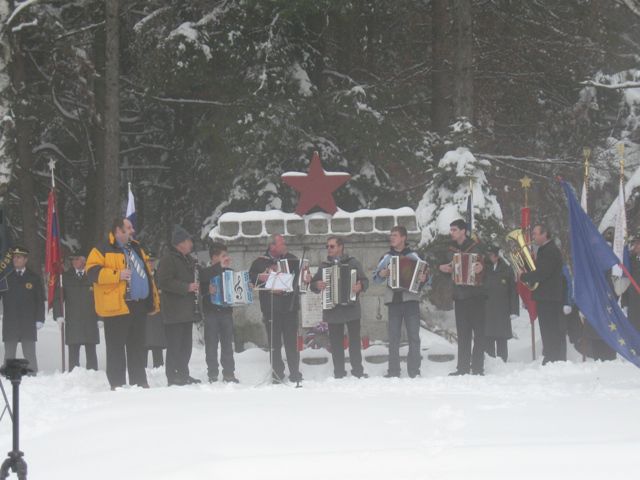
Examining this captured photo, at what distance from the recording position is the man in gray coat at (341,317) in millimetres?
13312

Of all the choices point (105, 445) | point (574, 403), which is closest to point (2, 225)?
point (105, 445)

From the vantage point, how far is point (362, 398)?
9.80 m

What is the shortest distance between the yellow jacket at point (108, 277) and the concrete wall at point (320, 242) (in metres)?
4.29

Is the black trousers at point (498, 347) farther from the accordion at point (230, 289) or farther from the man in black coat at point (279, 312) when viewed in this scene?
the accordion at point (230, 289)

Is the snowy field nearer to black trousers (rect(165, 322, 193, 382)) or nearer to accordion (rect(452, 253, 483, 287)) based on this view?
black trousers (rect(165, 322, 193, 382))

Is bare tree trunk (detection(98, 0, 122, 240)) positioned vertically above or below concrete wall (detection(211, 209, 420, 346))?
above


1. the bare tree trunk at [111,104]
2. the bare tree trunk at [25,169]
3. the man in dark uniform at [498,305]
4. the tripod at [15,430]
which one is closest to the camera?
the tripod at [15,430]

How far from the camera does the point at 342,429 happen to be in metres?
8.24

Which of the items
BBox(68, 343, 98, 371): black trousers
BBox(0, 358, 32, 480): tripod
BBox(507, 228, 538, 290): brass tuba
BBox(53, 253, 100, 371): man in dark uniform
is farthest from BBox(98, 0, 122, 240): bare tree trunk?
BBox(0, 358, 32, 480): tripod

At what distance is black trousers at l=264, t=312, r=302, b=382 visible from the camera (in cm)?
1337

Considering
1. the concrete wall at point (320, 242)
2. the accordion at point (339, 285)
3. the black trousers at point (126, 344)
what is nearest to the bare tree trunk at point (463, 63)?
the concrete wall at point (320, 242)

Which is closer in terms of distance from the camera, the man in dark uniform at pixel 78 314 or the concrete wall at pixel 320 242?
the man in dark uniform at pixel 78 314

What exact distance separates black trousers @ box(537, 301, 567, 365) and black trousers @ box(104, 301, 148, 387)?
4.72 m

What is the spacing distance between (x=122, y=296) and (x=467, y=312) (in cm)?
415
